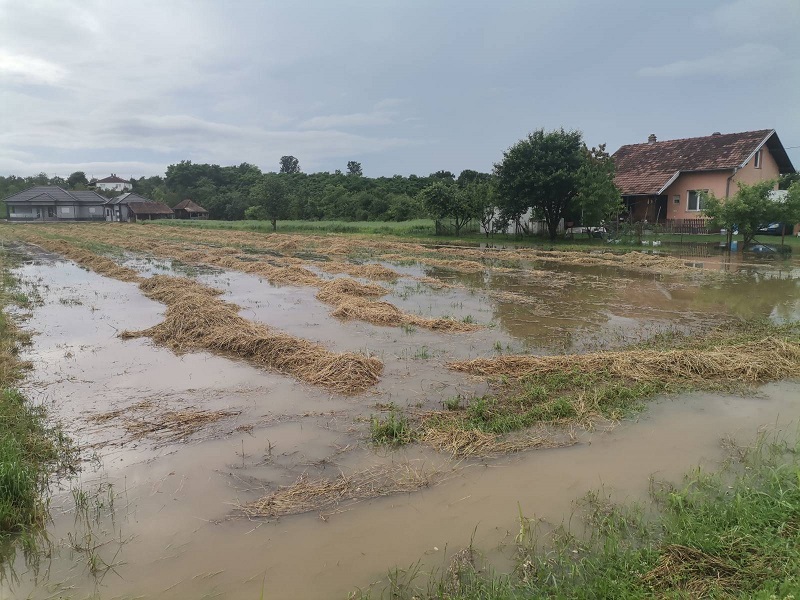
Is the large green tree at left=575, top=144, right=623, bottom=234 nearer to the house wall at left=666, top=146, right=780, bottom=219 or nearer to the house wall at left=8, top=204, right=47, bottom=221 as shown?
the house wall at left=666, top=146, right=780, bottom=219

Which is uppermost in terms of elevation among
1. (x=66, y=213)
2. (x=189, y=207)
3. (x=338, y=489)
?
(x=189, y=207)

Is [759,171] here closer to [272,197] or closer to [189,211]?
[272,197]

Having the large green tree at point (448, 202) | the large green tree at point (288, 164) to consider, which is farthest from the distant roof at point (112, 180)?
the large green tree at point (448, 202)

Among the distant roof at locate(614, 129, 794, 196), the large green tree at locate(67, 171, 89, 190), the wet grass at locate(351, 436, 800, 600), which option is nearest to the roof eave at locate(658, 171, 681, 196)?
the distant roof at locate(614, 129, 794, 196)

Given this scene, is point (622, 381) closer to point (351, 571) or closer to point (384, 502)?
point (384, 502)

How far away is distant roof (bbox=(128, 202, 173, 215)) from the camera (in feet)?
230

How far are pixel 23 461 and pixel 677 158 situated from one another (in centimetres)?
3529

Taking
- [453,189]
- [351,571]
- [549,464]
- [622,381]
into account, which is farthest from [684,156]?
[351,571]

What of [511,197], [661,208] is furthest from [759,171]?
[511,197]

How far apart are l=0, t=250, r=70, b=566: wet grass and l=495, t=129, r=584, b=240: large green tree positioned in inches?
951

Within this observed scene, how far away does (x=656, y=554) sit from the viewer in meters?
3.15

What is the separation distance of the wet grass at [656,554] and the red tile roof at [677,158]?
1156 inches

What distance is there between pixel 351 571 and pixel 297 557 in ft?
1.32

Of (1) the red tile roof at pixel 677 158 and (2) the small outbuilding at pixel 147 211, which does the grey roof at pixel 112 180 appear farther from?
(1) the red tile roof at pixel 677 158
